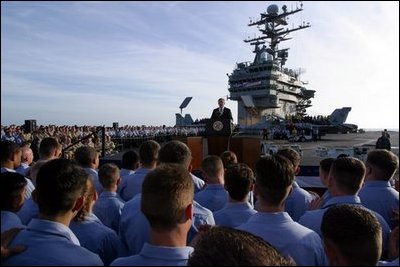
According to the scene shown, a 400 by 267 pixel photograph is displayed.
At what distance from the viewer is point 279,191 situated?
292cm

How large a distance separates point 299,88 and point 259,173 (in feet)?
224

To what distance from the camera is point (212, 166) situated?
4.52 metres

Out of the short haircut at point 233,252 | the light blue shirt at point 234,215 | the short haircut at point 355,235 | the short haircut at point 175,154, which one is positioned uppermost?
the short haircut at point 175,154

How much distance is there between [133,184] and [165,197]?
3288 millimetres

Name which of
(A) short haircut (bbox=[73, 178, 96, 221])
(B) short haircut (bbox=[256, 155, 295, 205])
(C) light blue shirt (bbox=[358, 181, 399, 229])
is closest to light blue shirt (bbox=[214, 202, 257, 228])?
(B) short haircut (bbox=[256, 155, 295, 205])

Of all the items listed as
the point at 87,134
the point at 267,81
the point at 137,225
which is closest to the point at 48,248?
the point at 137,225

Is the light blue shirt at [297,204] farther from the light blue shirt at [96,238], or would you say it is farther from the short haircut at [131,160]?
the short haircut at [131,160]

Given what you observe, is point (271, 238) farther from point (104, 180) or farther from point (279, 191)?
point (104, 180)

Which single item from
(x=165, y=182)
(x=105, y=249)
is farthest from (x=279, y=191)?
(x=105, y=249)

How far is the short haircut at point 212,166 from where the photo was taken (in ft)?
14.8

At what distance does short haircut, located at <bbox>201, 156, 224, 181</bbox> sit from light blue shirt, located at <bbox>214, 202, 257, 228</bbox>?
863mm

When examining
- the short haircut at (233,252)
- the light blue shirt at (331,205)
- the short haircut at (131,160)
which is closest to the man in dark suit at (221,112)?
the short haircut at (131,160)

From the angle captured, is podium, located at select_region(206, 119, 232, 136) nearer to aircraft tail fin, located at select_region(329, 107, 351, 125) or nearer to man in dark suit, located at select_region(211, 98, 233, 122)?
man in dark suit, located at select_region(211, 98, 233, 122)

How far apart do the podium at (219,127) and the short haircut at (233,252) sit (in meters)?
8.63
